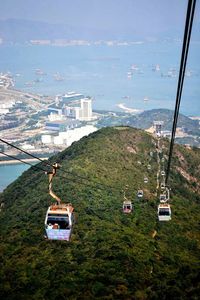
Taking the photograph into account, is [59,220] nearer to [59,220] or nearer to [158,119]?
[59,220]

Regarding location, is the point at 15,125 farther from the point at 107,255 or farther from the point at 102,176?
the point at 107,255

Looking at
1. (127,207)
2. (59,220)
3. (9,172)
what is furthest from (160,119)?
(59,220)

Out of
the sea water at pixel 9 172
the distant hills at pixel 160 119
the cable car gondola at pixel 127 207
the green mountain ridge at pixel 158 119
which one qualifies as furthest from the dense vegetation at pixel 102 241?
the green mountain ridge at pixel 158 119

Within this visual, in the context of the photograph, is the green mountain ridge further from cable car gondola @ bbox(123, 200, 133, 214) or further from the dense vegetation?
cable car gondola @ bbox(123, 200, 133, 214)

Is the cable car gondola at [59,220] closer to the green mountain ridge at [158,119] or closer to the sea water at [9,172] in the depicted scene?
the sea water at [9,172]

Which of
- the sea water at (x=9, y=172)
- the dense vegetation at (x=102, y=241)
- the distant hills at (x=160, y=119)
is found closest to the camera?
the dense vegetation at (x=102, y=241)

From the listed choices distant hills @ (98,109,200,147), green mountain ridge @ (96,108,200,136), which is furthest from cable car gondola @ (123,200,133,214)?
green mountain ridge @ (96,108,200,136)

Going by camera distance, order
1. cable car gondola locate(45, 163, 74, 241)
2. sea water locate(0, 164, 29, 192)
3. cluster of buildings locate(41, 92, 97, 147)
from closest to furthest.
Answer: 1. cable car gondola locate(45, 163, 74, 241)
2. sea water locate(0, 164, 29, 192)
3. cluster of buildings locate(41, 92, 97, 147)

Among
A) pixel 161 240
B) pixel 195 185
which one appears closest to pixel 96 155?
pixel 195 185
